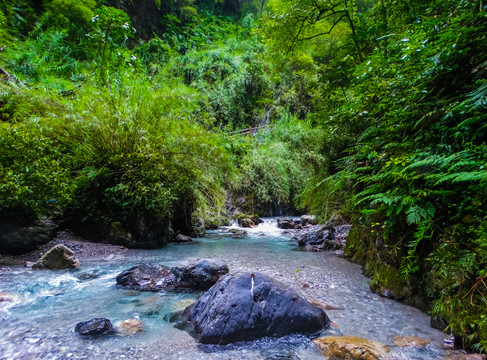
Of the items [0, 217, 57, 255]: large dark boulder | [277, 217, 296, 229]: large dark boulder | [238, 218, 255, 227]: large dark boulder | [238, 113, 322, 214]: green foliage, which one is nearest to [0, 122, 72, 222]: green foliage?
[0, 217, 57, 255]: large dark boulder

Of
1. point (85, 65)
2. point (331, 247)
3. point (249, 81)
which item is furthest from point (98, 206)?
point (249, 81)

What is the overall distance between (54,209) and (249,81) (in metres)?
15.8

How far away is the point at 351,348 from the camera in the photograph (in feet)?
6.30

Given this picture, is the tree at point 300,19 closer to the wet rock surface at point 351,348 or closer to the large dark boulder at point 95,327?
the wet rock surface at point 351,348

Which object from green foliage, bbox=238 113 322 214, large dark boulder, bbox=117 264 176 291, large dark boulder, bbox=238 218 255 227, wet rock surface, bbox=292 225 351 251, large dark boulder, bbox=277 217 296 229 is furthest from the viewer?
green foliage, bbox=238 113 322 214

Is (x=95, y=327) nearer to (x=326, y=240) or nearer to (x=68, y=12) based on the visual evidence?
(x=326, y=240)

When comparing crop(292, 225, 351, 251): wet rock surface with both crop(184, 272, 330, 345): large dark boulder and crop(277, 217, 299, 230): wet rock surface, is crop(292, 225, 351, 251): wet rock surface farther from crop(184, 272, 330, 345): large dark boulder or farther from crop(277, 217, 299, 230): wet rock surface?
crop(184, 272, 330, 345): large dark boulder

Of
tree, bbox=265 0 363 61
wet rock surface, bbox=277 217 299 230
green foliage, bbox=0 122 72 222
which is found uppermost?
tree, bbox=265 0 363 61

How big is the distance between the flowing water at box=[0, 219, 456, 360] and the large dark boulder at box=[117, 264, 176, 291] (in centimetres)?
16

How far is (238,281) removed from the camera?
2520 mm

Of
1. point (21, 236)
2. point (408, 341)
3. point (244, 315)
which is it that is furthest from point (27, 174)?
point (408, 341)

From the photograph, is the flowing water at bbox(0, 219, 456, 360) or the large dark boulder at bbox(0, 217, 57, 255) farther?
the large dark boulder at bbox(0, 217, 57, 255)

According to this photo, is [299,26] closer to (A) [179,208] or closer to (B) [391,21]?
(B) [391,21]

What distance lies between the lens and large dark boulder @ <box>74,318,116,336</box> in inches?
87.9
